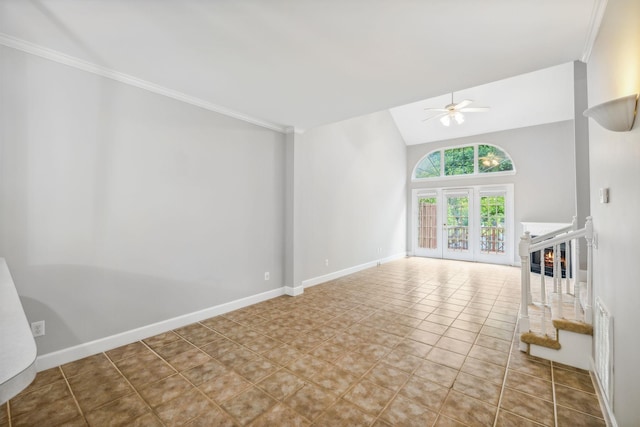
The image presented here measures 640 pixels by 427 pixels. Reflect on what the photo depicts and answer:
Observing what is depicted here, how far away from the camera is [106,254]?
2670 millimetres

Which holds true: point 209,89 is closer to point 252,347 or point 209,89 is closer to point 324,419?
point 252,347

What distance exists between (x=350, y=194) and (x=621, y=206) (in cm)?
452

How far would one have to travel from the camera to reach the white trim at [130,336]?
2.38 m

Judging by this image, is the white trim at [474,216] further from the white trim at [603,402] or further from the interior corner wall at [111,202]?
the interior corner wall at [111,202]

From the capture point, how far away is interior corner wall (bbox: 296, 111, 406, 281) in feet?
16.1

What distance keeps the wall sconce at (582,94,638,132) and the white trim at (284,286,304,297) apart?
12.5 feet

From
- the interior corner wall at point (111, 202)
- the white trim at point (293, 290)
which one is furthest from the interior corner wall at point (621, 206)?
the interior corner wall at point (111, 202)

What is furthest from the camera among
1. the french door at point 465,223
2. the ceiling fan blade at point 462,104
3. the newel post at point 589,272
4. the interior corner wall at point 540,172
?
the french door at point 465,223

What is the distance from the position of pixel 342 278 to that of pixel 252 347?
2.98m

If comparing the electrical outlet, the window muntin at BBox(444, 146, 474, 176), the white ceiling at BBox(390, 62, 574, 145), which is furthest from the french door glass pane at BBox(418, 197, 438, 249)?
the electrical outlet

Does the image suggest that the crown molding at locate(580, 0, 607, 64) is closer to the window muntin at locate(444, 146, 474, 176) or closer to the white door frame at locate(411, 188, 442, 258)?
the window muntin at locate(444, 146, 474, 176)

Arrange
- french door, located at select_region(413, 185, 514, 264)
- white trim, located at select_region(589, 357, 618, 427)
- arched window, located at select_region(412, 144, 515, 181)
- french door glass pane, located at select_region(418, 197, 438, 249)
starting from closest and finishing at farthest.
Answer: white trim, located at select_region(589, 357, 618, 427) → french door, located at select_region(413, 185, 514, 264) → arched window, located at select_region(412, 144, 515, 181) → french door glass pane, located at select_region(418, 197, 438, 249)

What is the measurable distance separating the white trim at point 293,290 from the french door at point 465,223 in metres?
4.79

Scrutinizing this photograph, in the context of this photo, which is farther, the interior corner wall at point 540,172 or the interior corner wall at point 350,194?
the interior corner wall at point 540,172
